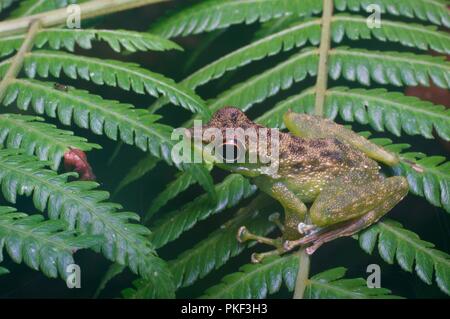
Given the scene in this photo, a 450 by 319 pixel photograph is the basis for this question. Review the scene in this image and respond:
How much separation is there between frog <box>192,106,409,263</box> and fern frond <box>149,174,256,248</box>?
0.07 meters

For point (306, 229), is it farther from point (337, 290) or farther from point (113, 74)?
point (113, 74)

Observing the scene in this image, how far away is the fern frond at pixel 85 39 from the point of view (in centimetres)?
294

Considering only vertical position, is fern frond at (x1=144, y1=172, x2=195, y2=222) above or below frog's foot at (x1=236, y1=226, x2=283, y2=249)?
above

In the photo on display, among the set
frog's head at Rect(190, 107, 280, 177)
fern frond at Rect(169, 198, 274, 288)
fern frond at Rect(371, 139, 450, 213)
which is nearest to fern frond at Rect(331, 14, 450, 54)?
fern frond at Rect(371, 139, 450, 213)

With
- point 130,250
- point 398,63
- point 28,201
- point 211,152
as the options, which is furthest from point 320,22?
point 28,201

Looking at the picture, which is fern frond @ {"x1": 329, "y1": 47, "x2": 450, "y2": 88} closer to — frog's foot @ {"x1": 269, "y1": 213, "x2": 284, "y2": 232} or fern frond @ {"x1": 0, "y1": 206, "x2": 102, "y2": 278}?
frog's foot @ {"x1": 269, "y1": 213, "x2": 284, "y2": 232}

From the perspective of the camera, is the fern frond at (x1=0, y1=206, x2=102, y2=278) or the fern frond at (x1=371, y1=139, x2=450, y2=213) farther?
the fern frond at (x1=371, y1=139, x2=450, y2=213)

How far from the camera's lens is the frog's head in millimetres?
2656

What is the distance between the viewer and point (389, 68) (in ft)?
9.55

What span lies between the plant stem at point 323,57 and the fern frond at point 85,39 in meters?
0.79

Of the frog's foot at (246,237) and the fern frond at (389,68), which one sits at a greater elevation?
the fern frond at (389,68)

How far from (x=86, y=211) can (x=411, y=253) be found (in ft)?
4.68

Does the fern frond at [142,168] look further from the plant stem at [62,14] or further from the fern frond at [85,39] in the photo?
the plant stem at [62,14]

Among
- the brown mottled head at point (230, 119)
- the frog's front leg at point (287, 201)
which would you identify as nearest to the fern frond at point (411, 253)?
the frog's front leg at point (287, 201)
